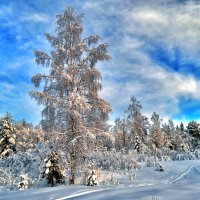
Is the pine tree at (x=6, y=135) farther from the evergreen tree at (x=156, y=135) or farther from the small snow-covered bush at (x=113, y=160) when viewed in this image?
the small snow-covered bush at (x=113, y=160)

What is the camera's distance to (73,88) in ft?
51.7

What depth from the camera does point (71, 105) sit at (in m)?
14.5

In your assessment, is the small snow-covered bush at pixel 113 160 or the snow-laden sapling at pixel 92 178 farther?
the small snow-covered bush at pixel 113 160

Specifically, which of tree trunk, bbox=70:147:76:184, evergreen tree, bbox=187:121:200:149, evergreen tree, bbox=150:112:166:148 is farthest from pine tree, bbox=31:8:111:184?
evergreen tree, bbox=187:121:200:149

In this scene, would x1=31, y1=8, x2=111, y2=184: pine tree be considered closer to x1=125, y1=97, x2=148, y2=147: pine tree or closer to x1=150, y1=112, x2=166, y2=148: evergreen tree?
x1=125, y1=97, x2=148, y2=147: pine tree

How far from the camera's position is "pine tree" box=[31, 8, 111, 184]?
48.6ft

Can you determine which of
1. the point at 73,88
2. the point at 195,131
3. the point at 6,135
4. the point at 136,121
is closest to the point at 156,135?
the point at 136,121

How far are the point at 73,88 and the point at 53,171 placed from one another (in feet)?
14.8

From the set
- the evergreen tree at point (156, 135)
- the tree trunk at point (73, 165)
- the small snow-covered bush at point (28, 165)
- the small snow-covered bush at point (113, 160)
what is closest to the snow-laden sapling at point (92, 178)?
the tree trunk at point (73, 165)

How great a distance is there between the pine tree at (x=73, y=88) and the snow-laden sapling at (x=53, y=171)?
772mm

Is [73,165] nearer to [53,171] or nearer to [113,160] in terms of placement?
[53,171]

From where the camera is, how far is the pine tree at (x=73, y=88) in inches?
584

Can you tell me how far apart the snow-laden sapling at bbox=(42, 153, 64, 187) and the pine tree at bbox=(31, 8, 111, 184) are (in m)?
0.77

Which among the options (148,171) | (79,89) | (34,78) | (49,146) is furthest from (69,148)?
(148,171)
